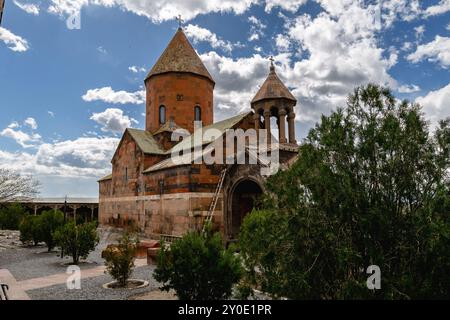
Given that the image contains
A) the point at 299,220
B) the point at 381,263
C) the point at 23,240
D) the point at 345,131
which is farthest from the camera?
the point at 23,240

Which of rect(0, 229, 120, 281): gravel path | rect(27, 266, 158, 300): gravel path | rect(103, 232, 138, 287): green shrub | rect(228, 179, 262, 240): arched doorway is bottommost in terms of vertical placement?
rect(0, 229, 120, 281): gravel path

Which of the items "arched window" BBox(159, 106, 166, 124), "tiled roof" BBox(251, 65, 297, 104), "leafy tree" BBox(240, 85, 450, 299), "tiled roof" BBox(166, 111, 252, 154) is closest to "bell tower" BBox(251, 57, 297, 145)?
"tiled roof" BBox(251, 65, 297, 104)

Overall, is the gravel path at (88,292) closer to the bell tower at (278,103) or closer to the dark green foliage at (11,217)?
the bell tower at (278,103)

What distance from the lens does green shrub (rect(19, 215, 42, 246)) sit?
46.9 ft

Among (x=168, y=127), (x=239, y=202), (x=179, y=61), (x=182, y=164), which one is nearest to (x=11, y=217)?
(x=168, y=127)

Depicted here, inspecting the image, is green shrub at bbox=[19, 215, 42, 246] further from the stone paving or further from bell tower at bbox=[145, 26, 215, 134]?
bell tower at bbox=[145, 26, 215, 134]

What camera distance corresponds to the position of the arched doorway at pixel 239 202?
14.2 metres

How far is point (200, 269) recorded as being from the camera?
504cm

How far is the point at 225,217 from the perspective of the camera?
1409 centimetres

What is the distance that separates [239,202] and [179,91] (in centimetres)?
921

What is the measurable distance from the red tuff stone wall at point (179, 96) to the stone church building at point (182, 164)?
6cm
